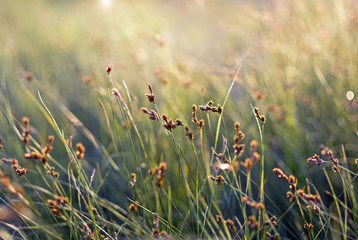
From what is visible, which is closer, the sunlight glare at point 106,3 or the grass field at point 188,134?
the grass field at point 188,134

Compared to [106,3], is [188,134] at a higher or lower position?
lower

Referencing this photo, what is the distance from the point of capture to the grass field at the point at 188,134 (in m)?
0.99

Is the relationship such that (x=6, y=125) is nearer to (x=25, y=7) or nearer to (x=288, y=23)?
(x=288, y=23)

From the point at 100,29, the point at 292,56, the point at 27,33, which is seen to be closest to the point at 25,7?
the point at 27,33

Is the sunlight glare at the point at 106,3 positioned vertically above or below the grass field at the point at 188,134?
above

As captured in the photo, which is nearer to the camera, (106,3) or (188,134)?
(188,134)

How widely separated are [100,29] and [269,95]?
101 inches

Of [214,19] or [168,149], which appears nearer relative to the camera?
[168,149]

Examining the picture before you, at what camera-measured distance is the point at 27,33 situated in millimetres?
4234

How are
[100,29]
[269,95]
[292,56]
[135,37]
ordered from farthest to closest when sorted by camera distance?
[100,29] < [135,37] < [292,56] < [269,95]

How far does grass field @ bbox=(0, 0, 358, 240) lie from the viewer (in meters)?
0.99

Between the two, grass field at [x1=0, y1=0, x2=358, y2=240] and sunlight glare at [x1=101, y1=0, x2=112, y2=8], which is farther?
sunlight glare at [x1=101, y1=0, x2=112, y2=8]

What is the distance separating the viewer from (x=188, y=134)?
90 centimetres

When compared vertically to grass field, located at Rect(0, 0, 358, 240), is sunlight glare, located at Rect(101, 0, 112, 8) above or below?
above
